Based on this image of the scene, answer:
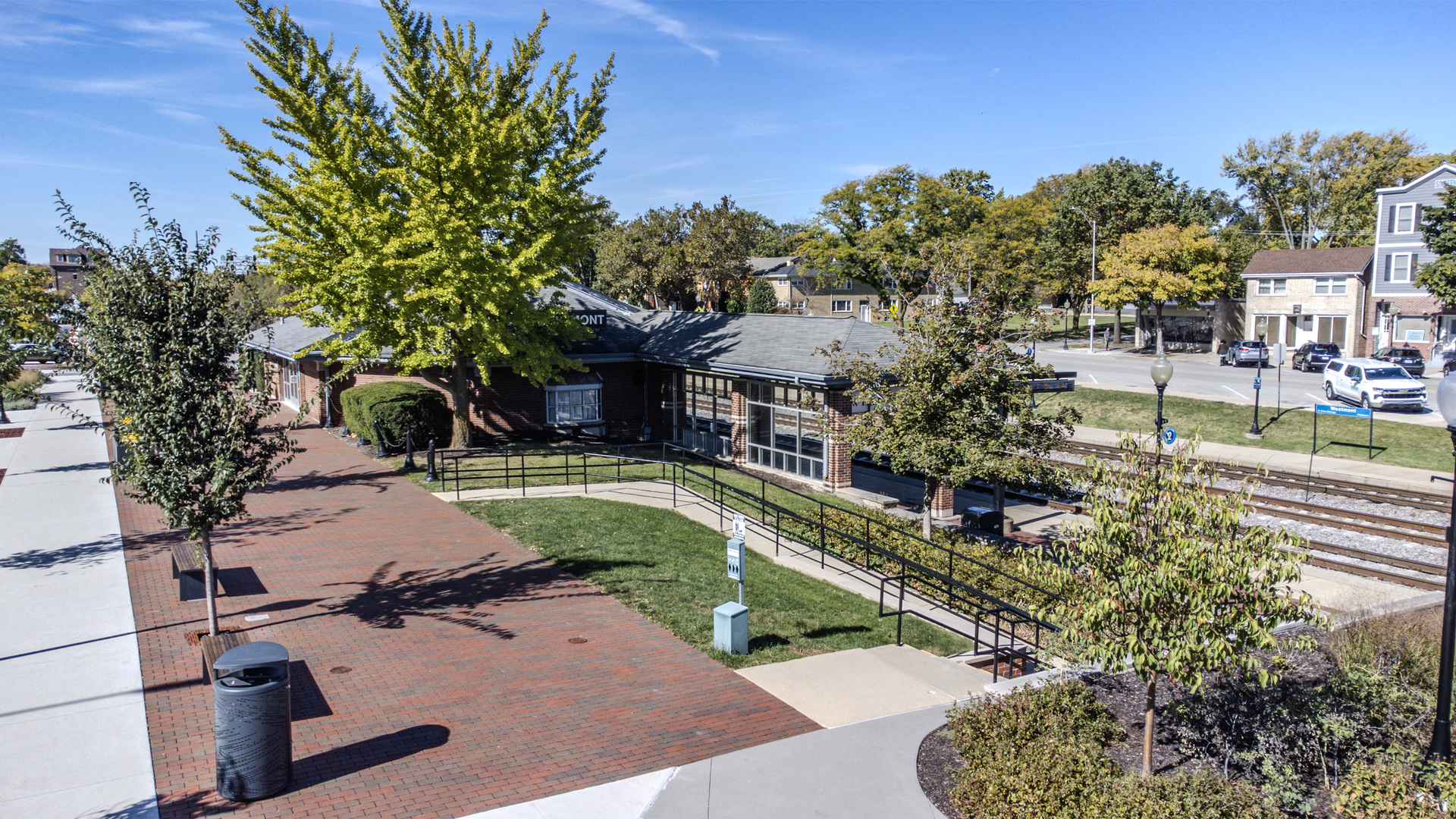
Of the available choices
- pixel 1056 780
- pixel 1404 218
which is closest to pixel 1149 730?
pixel 1056 780

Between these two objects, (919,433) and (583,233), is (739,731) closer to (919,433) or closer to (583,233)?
(919,433)

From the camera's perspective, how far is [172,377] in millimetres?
9562

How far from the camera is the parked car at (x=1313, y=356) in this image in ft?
149

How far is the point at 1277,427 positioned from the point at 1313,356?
18010mm

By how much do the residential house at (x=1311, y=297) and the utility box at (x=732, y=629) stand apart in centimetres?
4978

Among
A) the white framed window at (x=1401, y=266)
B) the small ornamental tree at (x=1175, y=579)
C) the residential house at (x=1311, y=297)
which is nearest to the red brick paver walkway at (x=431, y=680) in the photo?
the small ornamental tree at (x=1175, y=579)

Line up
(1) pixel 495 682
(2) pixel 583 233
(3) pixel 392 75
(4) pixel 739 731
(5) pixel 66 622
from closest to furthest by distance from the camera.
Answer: (4) pixel 739 731 < (1) pixel 495 682 < (5) pixel 66 622 < (3) pixel 392 75 < (2) pixel 583 233

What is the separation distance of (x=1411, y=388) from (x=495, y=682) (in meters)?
35.4

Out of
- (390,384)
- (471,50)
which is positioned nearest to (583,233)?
(471,50)

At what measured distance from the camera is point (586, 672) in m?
10.4

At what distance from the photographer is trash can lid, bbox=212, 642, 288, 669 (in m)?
7.50

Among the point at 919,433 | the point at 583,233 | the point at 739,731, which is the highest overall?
the point at 583,233

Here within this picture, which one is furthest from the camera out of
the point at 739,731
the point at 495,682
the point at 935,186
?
the point at 935,186

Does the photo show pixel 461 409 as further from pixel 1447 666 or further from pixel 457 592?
pixel 1447 666
